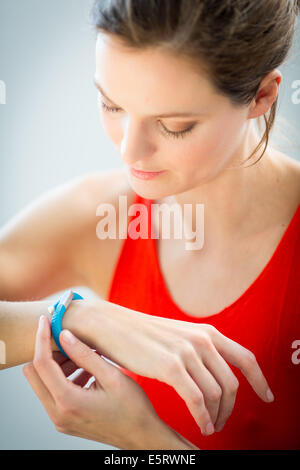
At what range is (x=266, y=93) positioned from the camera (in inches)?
28.0

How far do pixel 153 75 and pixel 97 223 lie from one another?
15.6 inches

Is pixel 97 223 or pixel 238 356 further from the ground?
pixel 97 223

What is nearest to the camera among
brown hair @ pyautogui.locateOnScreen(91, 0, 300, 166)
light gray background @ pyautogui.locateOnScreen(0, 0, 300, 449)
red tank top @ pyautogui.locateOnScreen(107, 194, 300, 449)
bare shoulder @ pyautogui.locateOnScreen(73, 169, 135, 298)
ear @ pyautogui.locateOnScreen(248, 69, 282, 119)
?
brown hair @ pyautogui.locateOnScreen(91, 0, 300, 166)

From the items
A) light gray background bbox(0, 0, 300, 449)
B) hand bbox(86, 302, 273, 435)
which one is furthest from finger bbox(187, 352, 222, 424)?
light gray background bbox(0, 0, 300, 449)

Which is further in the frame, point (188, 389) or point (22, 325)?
point (22, 325)

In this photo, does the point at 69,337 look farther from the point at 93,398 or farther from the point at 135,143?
the point at 135,143

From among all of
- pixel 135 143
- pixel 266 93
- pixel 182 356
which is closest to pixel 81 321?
pixel 182 356

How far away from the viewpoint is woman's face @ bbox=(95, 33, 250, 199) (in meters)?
0.61

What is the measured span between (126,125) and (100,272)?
40 cm

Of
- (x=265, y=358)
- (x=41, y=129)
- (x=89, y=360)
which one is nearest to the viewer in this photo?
(x=89, y=360)

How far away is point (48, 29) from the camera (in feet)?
3.71

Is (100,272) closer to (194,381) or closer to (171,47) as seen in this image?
(194,381)

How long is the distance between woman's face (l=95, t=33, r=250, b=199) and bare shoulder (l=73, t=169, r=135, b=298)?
230 millimetres

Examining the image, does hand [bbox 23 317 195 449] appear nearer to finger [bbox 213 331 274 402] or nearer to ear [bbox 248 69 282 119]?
finger [bbox 213 331 274 402]
